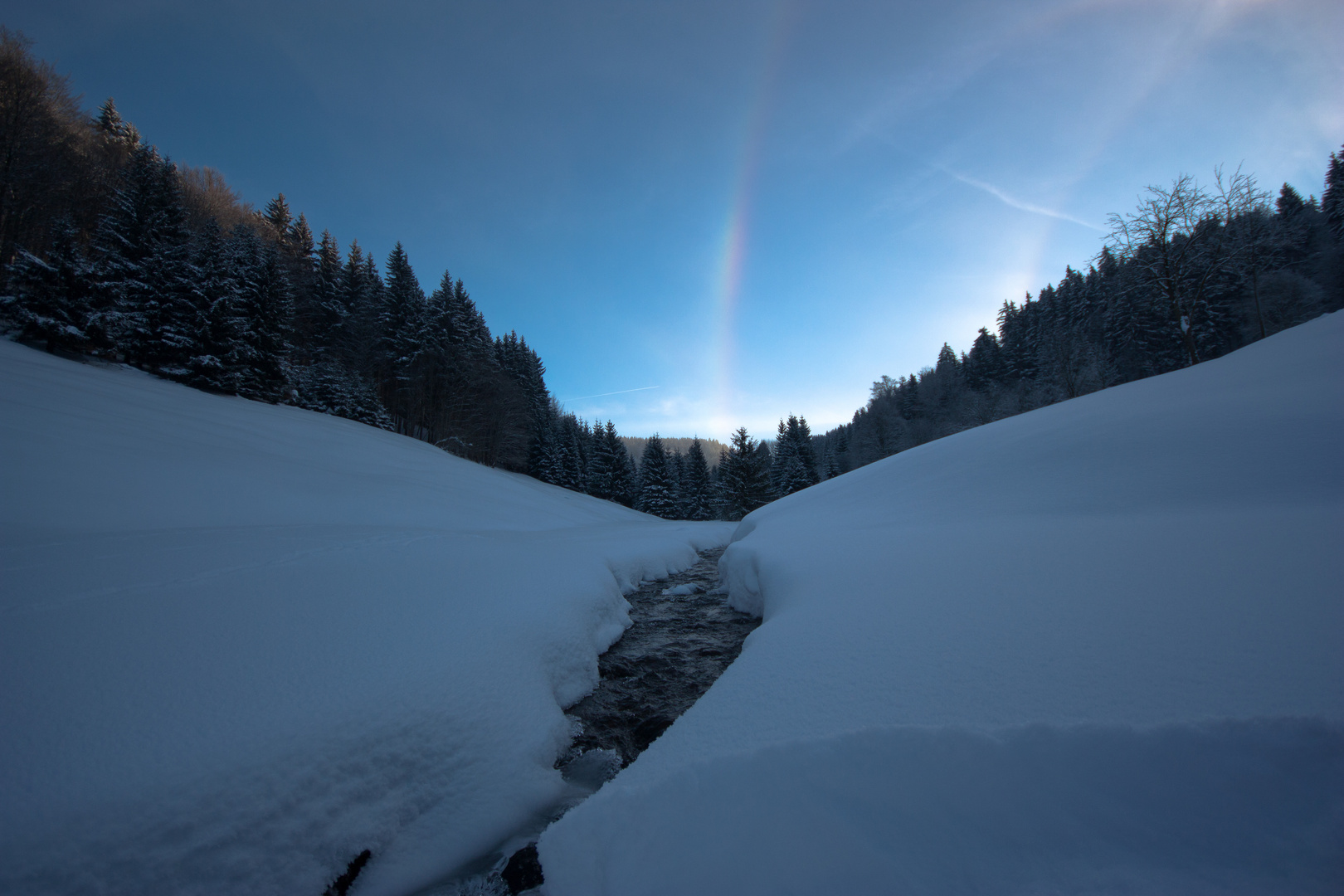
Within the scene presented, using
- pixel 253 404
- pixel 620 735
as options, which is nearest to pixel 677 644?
pixel 620 735

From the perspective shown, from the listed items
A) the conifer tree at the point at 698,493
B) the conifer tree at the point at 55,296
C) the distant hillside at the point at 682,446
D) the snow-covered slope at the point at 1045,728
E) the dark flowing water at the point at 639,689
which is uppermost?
the distant hillside at the point at 682,446

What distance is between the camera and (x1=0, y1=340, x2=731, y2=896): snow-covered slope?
1730 mm

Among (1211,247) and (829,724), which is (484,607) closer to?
(829,724)

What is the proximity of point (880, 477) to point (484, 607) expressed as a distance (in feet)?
23.4

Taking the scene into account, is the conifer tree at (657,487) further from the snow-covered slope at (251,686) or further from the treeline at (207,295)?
the snow-covered slope at (251,686)

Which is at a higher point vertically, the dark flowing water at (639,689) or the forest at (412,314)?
the forest at (412,314)

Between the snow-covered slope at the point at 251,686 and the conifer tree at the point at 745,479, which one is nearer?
the snow-covered slope at the point at 251,686

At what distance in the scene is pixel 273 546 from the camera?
4.43 metres

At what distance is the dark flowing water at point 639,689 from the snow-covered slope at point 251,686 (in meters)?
0.19

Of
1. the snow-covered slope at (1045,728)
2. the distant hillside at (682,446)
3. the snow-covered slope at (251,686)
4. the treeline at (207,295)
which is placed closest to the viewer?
the snow-covered slope at (1045,728)

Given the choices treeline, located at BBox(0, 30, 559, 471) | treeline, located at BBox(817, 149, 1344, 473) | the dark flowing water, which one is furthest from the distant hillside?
the dark flowing water

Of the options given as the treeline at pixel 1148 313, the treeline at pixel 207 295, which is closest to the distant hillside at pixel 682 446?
the treeline at pixel 1148 313

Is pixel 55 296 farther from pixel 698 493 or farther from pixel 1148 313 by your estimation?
pixel 1148 313

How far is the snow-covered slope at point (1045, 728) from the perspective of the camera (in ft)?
3.95
